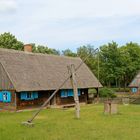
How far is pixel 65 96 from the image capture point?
112ft

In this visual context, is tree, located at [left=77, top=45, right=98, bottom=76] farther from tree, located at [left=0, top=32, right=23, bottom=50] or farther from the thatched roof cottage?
the thatched roof cottage

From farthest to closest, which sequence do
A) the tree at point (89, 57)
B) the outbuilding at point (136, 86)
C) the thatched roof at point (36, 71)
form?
the tree at point (89, 57) → the outbuilding at point (136, 86) → the thatched roof at point (36, 71)

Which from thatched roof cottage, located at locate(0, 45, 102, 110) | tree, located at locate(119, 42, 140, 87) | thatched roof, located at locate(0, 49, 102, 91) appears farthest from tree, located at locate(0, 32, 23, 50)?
tree, located at locate(119, 42, 140, 87)

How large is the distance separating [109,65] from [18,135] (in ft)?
158

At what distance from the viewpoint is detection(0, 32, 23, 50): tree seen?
5625 cm

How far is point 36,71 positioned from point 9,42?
26276 millimetres

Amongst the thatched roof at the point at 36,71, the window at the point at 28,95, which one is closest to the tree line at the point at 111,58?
the thatched roof at the point at 36,71

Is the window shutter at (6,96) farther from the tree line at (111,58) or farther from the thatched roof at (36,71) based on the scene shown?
the tree line at (111,58)

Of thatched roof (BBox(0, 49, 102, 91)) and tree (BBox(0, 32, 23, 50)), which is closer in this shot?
thatched roof (BBox(0, 49, 102, 91))

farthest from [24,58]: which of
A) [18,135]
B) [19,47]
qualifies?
[19,47]

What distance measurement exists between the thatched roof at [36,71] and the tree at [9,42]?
2015 cm

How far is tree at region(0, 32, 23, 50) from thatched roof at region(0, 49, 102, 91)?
20.1 meters

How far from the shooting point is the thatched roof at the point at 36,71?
29016mm

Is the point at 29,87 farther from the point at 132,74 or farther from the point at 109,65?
the point at 132,74
